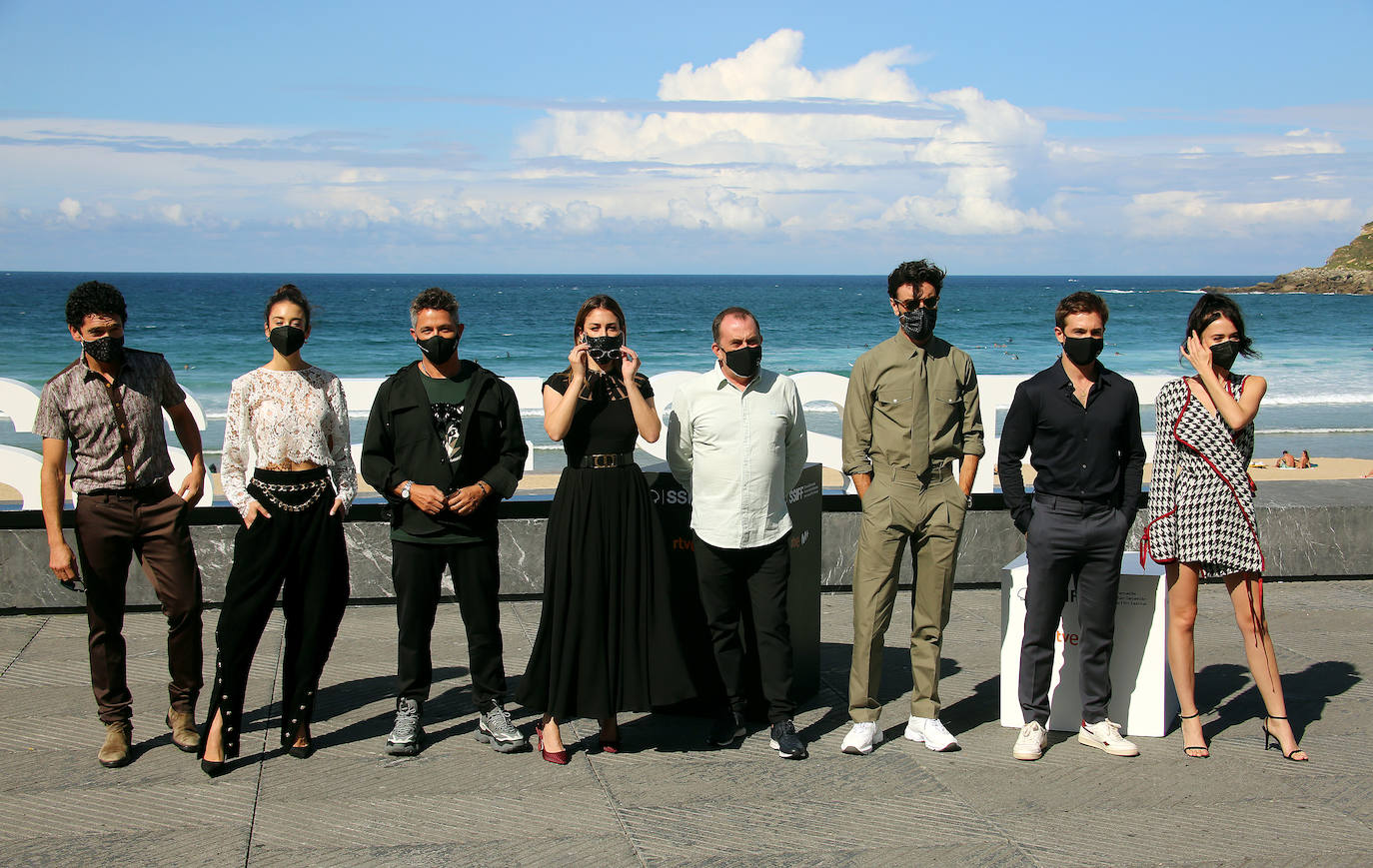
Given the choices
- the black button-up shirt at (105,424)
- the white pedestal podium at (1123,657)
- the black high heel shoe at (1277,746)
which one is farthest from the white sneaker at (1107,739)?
the black button-up shirt at (105,424)

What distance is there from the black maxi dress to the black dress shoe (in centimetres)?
25

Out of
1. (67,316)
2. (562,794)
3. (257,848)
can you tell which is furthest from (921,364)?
(67,316)

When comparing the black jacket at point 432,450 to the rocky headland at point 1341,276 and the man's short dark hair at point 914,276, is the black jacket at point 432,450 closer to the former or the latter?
the man's short dark hair at point 914,276

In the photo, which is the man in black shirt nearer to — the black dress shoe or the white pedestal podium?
the white pedestal podium

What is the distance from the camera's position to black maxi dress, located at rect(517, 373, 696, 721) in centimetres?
416

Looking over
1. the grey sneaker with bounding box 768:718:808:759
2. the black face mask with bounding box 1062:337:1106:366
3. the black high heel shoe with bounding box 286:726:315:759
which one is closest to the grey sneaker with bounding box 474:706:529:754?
the black high heel shoe with bounding box 286:726:315:759

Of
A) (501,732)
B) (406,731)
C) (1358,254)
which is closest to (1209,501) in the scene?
(501,732)

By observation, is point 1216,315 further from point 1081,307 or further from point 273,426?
point 273,426

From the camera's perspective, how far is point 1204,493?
4234 mm

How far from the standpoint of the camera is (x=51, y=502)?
13.4 ft

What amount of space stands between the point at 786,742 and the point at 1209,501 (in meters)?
1.81

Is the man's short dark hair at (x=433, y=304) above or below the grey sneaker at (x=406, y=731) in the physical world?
above

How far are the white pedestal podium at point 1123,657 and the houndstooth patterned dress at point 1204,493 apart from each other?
0.78 feet

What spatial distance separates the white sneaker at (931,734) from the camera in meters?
4.31
